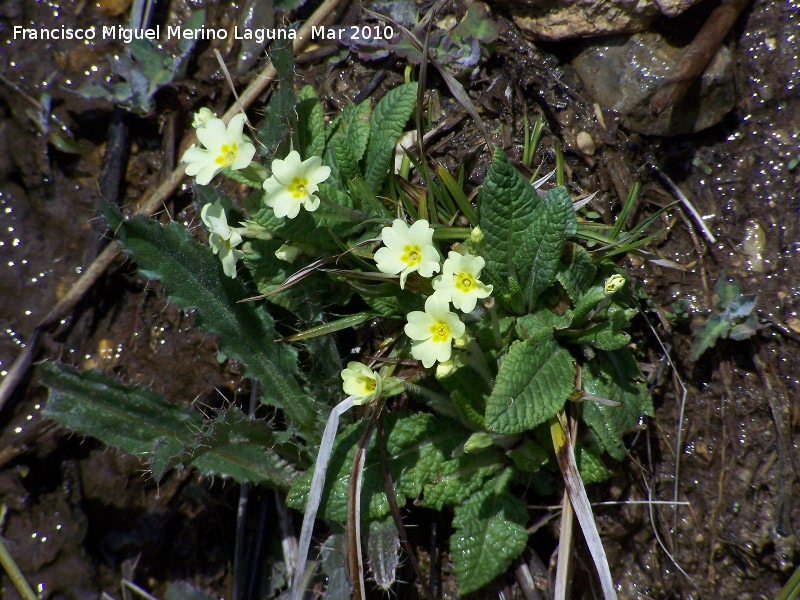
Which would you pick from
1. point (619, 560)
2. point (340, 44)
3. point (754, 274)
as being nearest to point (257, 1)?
point (340, 44)

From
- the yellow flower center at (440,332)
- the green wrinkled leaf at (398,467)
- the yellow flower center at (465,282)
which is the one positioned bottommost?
the green wrinkled leaf at (398,467)

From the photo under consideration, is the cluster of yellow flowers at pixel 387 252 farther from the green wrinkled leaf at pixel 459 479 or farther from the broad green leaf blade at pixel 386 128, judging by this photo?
the green wrinkled leaf at pixel 459 479

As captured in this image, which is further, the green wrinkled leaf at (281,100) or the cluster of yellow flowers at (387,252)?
the green wrinkled leaf at (281,100)

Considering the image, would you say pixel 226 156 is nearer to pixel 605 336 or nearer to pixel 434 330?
pixel 434 330

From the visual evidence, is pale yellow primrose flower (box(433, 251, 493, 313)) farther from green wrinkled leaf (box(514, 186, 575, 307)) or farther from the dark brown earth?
the dark brown earth

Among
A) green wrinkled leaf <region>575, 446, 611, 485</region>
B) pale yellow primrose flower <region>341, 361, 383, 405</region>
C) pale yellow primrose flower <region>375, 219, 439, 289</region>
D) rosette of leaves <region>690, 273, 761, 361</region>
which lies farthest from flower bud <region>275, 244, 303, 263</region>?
rosette of leaves <region>690, 273, 761, 361</region>

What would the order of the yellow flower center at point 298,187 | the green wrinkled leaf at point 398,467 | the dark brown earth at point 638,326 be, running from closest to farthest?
the yellow flower center at point 298,187 → the green wrinkled leaf at point 398,467 → the dark brown earth at point 638,326

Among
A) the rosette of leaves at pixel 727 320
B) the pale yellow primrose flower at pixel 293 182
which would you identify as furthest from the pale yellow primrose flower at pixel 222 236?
the rosette of leaves at pixel 727 320

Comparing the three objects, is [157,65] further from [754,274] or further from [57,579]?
[754,274]

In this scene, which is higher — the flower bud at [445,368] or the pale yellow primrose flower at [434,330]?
the pale yellow primrose flower at [434,330]
